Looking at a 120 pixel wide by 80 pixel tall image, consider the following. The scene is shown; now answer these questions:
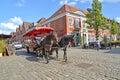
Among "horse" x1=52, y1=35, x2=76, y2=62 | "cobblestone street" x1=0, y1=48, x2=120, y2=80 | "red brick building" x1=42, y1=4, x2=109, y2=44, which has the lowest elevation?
"cobblestone street" x1=0, y1=48, x2=120, y2=80

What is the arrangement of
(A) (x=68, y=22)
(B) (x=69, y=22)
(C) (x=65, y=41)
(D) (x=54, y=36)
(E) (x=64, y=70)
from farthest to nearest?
(B) (x=69, y=22) < (A) (x=68, y=22) < (C) (x=65, y=41) < (D) (x=54, y=36) < (E) (x=64, y=70)

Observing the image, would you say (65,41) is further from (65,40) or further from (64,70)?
(64,70)

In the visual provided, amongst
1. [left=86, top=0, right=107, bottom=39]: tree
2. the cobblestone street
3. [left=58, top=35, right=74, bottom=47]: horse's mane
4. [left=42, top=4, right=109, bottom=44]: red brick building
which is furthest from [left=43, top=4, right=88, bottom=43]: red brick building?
the cobblestone street

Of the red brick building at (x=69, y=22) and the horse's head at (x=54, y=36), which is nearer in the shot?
the horse's head at (x=54, y=36)

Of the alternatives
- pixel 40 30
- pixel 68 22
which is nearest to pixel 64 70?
pixel 40 30

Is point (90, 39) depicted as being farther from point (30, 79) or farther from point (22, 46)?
point (30, 79)

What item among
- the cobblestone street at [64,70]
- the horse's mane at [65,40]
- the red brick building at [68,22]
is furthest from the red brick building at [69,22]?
the cobblestone street at [64,70]

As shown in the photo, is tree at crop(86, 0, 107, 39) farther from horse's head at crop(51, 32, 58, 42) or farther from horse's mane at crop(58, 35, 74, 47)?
horse's head at crop(51, 32, 58, 42)

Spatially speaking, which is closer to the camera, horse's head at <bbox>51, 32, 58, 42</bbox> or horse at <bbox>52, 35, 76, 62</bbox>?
horse's head at <bbox>51, 32, 58, 42</bbox>

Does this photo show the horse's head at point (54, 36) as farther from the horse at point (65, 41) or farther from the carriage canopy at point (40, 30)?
the carriage canopy at point (40, 30)

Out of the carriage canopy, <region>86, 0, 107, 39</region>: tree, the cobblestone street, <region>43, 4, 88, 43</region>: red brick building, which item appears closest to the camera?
the cobblestone street

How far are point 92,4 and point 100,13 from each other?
235 cm

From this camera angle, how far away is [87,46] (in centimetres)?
2905

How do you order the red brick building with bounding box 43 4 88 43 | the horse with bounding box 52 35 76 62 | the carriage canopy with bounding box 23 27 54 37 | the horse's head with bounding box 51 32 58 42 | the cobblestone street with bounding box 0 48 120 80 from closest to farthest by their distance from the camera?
the cobblestone street with bounding box 0 48 120 80 < the horse's head with bounding box 51 32 58 42 < the horse with bounding box 52 35 76 62 < the carriage canopy with bounding box 23 27 54 37 < the red brick building with bounding box 43 4 88 43
